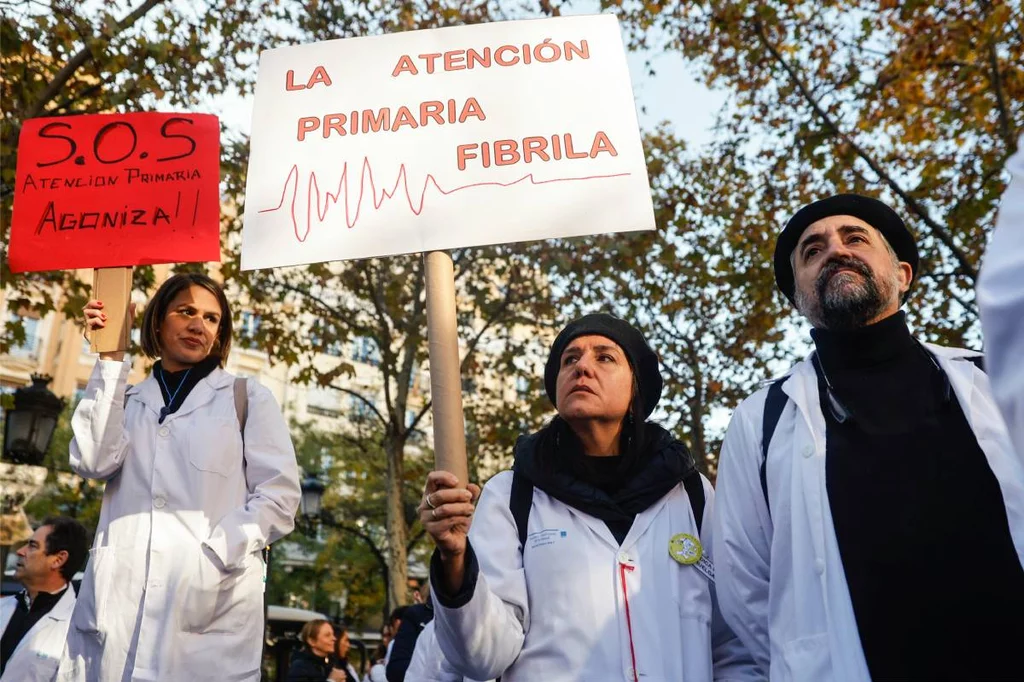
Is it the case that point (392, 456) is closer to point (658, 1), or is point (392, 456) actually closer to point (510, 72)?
point (658, 1)

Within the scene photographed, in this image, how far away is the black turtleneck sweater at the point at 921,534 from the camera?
203cm

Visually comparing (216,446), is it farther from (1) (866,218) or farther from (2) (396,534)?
(2) (396,534)

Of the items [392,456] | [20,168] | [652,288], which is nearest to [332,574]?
[392,456]

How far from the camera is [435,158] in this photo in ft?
9.06

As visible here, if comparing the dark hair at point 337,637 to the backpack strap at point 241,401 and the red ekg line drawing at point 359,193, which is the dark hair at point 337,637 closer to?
the backpack strap at point 241,401

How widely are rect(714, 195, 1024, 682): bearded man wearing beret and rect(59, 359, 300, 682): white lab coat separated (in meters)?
1.51

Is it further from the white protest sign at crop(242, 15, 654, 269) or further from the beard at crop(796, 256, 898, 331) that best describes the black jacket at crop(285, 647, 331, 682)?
the beard at crop(796, 256, 898, 331)

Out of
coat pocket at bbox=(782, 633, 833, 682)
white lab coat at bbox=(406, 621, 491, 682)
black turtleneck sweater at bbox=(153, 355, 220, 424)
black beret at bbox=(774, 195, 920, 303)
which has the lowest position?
coat pocket at bbox=(782, 633, 833, 682)

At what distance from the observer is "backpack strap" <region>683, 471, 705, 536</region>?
8.87 feet

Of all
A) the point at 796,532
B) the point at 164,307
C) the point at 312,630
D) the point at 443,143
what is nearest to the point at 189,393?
the point at 164,307

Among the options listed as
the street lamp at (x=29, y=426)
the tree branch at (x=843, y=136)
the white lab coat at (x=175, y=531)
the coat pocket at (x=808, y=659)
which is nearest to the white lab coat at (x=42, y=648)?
the white lab coat at (x=175, y=531)

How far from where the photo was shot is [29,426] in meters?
7.44

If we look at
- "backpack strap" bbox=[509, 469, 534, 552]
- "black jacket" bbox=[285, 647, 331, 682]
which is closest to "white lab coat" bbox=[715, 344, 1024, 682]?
"backpack strap" bbox=[509, 469, 534, 552]

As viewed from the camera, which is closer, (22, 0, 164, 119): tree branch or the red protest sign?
the red protest sign
